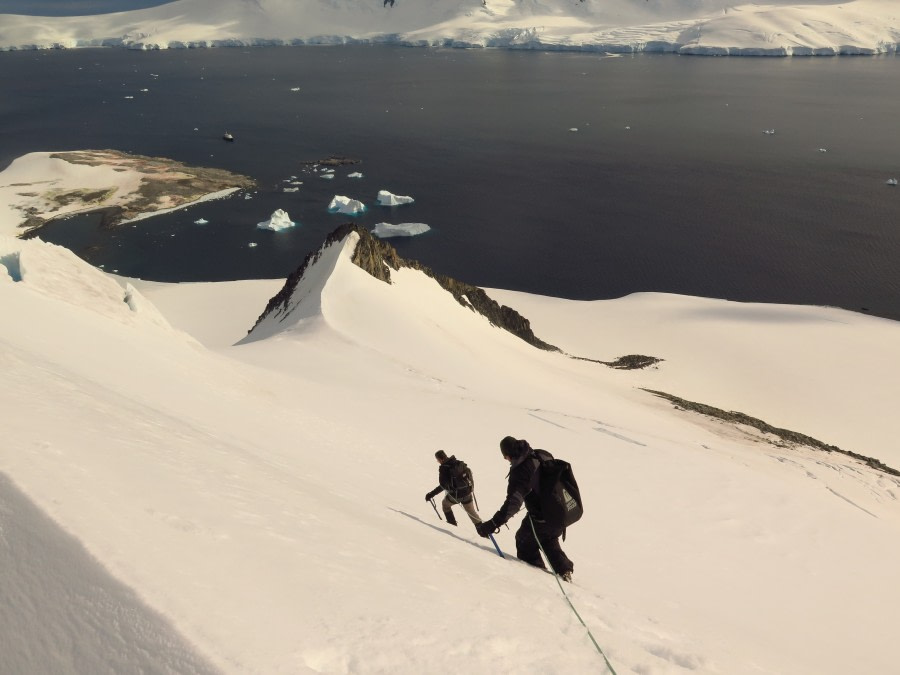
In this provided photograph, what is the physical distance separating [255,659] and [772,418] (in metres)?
26.7

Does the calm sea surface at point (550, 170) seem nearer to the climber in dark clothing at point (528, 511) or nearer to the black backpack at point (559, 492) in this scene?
the climber in dark clothing at point (528, 511)

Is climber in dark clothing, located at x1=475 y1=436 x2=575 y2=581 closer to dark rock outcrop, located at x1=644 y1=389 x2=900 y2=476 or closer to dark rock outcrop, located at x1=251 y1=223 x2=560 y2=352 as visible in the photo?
dark rock outcrop, located at x1=644 y1=389 x2=900 y2=476

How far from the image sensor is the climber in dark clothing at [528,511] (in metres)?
5.73

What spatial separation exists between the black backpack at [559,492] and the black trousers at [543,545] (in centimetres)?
27

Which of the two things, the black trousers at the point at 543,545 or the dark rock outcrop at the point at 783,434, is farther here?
the dark rock outcrop at the point at 783,434

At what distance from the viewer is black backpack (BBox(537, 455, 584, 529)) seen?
5.76 metres

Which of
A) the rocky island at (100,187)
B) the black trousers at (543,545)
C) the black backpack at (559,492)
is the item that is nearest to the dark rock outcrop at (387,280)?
the black trousers at (543,545)

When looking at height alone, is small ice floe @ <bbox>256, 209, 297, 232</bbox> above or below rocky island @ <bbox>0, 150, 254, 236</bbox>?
below

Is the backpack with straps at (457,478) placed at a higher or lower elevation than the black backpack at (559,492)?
lower

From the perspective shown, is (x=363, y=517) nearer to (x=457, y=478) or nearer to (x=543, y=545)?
(x=457, y=478)

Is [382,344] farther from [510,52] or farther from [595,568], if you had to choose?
[510,52]

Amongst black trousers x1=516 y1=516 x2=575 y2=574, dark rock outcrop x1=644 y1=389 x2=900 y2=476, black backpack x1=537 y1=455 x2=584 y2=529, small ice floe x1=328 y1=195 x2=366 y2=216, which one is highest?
black backpack x1=537 y1=455 x2=584 y2=529

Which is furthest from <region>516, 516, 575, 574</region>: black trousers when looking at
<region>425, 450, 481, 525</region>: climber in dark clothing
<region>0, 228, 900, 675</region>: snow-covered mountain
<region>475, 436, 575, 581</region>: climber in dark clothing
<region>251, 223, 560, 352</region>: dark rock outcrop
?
<region>251, 223, 560, 352</region>: dark rock outcrop

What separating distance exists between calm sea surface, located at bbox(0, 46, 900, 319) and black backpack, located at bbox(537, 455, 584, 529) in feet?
134
